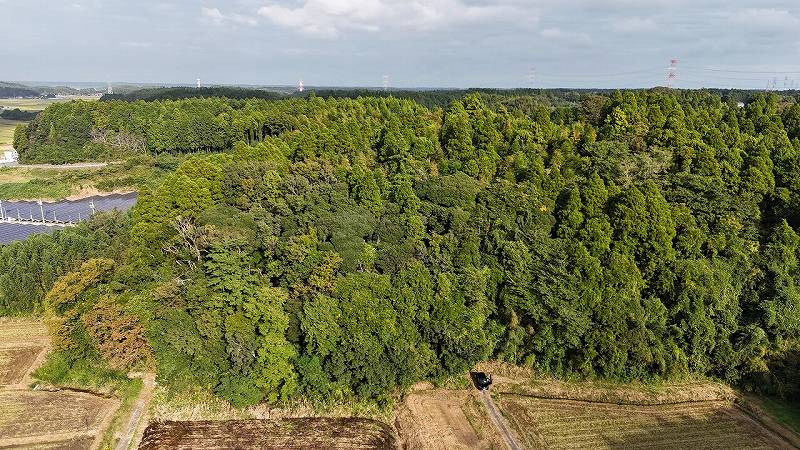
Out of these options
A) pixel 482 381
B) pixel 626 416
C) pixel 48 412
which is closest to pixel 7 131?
pixel 48 412

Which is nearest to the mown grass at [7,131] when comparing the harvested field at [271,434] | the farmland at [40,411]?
the farmland at [40,411]

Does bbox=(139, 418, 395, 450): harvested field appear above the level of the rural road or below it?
below

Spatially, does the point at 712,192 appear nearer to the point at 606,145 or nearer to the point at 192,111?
the point at 606,145

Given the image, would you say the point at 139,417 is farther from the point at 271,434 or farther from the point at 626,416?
the point at 626,416

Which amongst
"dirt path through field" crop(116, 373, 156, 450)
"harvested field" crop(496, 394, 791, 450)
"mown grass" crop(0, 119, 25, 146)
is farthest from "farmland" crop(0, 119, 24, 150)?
"harvested field" crop(496, 394, 791, 450)

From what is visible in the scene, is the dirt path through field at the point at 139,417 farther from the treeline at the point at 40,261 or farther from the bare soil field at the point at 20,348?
the treeline at the point at 40,261

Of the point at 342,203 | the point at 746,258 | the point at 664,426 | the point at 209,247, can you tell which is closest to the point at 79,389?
the point at 209,247

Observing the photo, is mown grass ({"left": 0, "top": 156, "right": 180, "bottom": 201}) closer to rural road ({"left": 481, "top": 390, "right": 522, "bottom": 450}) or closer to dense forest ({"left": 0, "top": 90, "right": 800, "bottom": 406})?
dense forest ({"left": 0, "top": 90, "right": 800, "bottom": 406})
